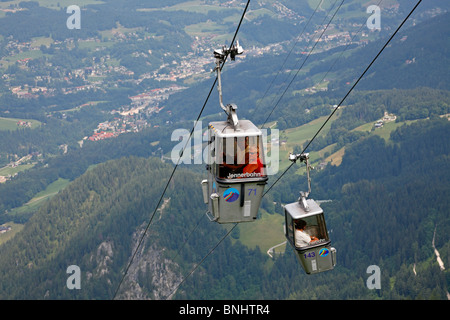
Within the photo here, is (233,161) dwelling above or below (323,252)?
above

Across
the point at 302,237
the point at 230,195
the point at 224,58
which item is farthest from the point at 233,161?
the point at 302,237

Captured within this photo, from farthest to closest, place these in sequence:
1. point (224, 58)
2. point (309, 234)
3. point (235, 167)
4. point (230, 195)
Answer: point (309, 234) → point (230, 195) → point (235, 167) → point (224, 58)

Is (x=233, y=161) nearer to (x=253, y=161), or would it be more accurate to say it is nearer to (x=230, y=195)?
(x=253, y=161)

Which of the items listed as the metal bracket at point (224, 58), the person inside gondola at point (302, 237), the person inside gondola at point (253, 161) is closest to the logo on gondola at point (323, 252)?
the person inside gondola at point (302, 237)

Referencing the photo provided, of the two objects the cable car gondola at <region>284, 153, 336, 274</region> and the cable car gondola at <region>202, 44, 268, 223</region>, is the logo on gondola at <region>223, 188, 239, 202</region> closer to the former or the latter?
the cable car gondola at <region>202, 44, 268, 223</region>

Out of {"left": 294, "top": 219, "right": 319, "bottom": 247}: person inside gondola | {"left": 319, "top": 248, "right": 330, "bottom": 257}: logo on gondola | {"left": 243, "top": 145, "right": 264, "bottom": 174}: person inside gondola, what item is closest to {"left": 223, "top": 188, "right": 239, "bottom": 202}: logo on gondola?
{"left": 243, "top": 145, "right": 264, "bottom": 174}: person inside gondola
